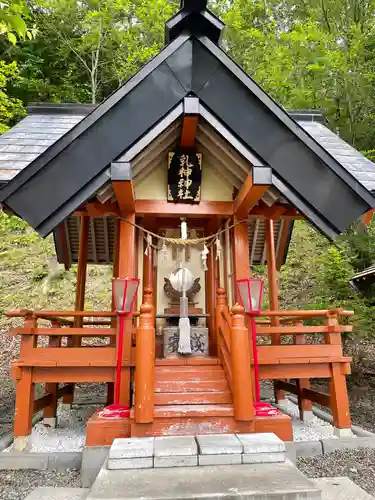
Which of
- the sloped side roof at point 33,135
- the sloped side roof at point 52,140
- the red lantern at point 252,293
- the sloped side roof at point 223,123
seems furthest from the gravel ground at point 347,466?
the sloped side roof at point 33,135

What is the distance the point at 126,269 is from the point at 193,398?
1888 mm

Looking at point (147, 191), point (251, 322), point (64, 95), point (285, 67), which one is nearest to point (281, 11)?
point (285, 67)

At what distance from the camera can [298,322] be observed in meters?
6.88

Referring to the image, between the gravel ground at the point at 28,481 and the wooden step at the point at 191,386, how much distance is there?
1.31 m

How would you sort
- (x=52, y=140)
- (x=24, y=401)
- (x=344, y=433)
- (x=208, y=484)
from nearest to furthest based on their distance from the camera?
(x=208, y=484), (x=24, y=401), (x=344, y=433), (x=52, y=140)

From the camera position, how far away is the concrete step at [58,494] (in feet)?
10.7

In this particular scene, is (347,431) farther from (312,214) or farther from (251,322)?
(312,214)

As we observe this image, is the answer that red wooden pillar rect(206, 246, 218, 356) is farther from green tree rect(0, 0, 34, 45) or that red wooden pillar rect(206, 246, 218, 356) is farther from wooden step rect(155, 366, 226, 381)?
green tree rect(0, 0, 34, 45)

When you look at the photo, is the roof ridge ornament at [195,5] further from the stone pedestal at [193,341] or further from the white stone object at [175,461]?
the white stone object at [175,461]

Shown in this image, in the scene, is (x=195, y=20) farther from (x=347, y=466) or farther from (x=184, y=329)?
(x=347, y=466)

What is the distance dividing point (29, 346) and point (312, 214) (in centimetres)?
397

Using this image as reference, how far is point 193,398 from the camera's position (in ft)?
14.7

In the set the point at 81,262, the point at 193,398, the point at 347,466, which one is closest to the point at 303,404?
the point at 347,466

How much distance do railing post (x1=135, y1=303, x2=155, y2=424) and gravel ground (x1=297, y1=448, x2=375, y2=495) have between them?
191cm
